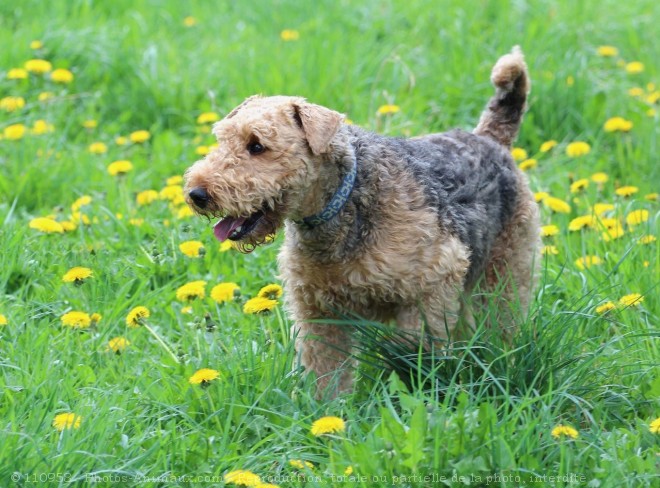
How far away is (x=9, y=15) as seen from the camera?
8.51m

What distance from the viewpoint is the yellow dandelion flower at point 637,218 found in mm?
5363

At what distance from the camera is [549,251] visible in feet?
17.5

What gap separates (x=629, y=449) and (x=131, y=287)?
265 cm

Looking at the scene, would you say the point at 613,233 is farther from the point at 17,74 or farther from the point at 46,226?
the point at 17,74

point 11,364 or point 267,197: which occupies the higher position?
point 267,197

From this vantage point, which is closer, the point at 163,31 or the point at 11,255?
the point at 11,255

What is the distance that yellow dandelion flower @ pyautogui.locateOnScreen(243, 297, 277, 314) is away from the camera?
14.4 feet

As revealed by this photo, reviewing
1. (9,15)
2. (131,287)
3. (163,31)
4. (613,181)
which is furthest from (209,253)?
(9,15)

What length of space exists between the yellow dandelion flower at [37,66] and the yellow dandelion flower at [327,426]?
15.3 feet

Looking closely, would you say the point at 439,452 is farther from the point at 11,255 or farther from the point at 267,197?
the point at 11,255

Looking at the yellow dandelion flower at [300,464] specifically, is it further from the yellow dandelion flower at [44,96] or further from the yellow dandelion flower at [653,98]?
the yellow dandelion flower at [653,98]

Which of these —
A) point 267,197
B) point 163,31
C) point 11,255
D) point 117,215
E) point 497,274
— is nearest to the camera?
point 267,197

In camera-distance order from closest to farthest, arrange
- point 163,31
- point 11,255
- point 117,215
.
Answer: point 11,255 → point 117,215 → point 163,31

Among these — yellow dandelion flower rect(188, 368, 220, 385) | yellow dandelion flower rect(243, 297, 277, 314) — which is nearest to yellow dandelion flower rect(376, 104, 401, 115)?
yellow dandelion flower rect(243, 297, 277, 314)
